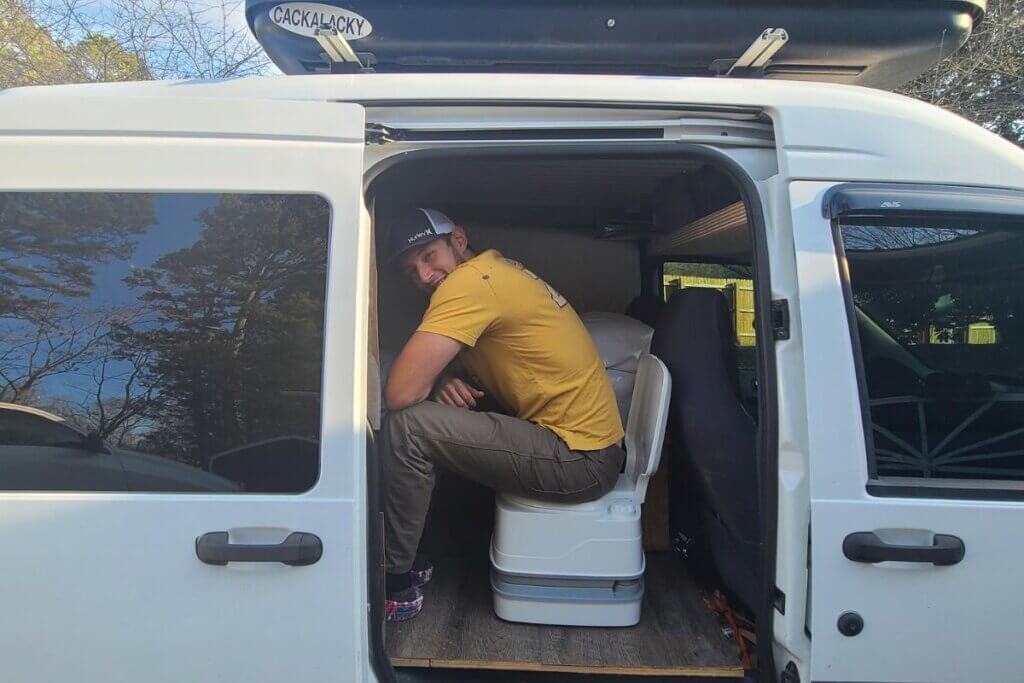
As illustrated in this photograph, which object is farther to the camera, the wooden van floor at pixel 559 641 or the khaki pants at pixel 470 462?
the khaki pants at pixel 470 462

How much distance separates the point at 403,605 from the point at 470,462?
509mm

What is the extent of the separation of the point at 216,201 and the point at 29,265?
1.56 feet

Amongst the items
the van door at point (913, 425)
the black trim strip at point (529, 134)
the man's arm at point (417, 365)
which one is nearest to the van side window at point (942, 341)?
the van door at point (913, 425)

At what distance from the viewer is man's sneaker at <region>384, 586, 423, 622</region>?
209cm

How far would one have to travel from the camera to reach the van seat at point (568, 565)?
2.10 m

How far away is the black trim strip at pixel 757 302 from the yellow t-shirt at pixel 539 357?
527 mm

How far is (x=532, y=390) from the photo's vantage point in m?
2.31

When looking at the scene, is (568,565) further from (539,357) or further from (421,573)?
(539,357)

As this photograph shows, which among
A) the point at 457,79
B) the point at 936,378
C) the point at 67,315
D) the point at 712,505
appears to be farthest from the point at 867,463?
the point at 67,315

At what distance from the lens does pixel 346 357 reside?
153 centimetres

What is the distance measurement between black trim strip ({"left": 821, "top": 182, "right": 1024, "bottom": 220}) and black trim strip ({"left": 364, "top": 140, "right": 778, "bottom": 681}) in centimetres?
18

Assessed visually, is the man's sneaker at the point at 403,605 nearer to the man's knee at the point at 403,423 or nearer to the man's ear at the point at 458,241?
the man's knee at the point at 403,423

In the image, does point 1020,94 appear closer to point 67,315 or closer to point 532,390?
point 532,390

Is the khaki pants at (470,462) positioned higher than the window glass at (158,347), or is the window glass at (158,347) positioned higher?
the window glass at (158,347)
